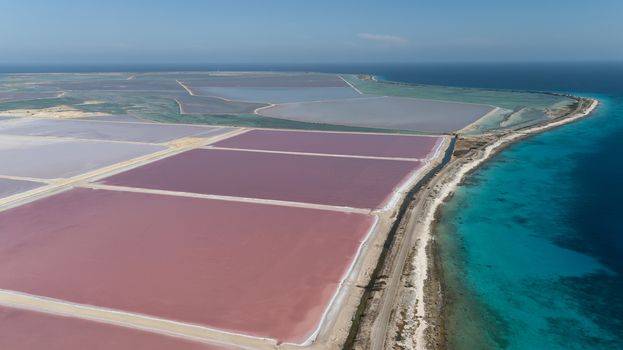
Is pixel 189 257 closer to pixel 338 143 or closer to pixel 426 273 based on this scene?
pixel 426 273

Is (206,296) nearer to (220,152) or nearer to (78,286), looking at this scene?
(78,286)

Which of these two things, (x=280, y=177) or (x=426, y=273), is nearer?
(x=426, y=273)

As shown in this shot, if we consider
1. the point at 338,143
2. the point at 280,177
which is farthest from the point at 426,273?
the point at 338,143

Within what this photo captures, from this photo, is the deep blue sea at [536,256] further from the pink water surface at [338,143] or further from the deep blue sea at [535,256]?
the pink water surface at [338,143]

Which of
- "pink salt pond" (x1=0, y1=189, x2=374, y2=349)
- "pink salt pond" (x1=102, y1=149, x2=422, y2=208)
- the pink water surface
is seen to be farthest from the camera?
the pink water surface

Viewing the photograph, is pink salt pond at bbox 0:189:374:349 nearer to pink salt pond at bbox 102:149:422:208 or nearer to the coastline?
pink salt pond at bbox 102:149:422:208

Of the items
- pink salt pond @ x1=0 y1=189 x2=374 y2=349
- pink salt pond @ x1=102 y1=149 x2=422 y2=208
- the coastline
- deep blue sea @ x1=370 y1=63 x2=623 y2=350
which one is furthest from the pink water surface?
pink salt pond @ x1=0 y1=189 x2=374 y2=349
